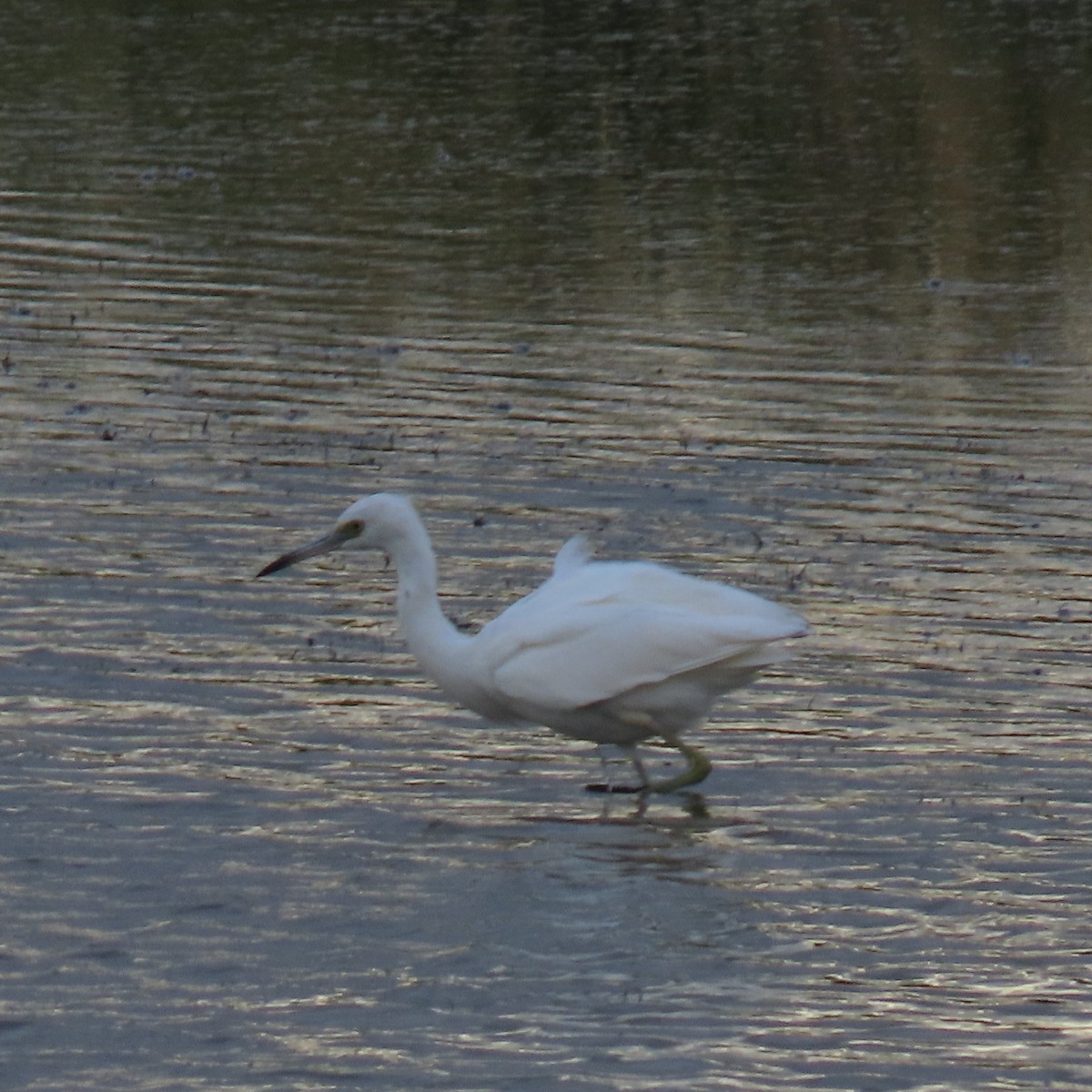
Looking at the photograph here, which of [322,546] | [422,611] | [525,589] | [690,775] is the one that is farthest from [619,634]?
[525,589]

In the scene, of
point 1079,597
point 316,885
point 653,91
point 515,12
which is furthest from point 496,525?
point 515,12

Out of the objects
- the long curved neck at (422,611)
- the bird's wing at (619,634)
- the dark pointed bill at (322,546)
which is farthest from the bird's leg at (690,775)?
the dark pointed bill at (322,546)

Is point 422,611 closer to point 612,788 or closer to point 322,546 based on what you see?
point 322,546

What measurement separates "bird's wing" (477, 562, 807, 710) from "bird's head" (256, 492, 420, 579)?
0.65m

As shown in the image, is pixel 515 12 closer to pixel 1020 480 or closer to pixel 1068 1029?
pixel 1020 480

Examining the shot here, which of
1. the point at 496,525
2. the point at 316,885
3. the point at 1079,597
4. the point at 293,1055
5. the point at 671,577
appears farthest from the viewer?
the point at 496,525

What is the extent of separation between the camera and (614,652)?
30.0 ft

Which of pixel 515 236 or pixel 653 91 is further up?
pixel 653 91

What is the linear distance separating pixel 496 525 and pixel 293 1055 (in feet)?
19.3

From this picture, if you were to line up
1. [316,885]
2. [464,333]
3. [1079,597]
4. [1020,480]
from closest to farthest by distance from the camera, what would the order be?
[316,885], [1079,597], [1020,480], [464,333]

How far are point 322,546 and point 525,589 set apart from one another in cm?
160

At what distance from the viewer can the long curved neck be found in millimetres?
9469

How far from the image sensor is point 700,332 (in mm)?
17094

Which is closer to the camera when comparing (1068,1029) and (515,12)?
(1068,1029)
